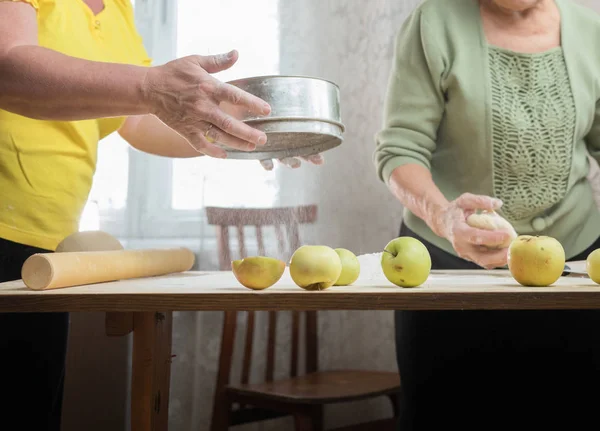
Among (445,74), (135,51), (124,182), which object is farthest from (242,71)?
(445,74)

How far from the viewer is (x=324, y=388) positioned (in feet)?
6.22

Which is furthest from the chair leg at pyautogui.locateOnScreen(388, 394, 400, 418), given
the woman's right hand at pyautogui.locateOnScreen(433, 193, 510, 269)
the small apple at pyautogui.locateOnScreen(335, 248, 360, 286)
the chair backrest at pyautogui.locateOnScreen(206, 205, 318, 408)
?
the small apple at pyautogui.locateOnScreen(335, 248, 360, 286)

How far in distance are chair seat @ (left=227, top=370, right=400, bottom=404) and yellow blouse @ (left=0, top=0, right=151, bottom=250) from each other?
3.06 ft

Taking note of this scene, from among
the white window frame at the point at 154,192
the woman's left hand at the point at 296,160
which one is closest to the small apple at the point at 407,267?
the woman's left hand at the point at 296,160

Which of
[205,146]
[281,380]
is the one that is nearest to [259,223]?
[281,380]

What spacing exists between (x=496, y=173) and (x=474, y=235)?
23 cm

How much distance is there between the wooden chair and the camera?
1829mm

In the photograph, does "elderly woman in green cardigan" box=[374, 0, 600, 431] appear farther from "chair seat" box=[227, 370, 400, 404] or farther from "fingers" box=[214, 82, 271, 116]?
"chair seat" box=[227, 370, 400, 404]

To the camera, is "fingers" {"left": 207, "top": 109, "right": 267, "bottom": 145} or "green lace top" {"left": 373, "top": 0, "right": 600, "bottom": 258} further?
"green lace top" {"left": 373, "top": 0, "right": 600, "bottom": 258}

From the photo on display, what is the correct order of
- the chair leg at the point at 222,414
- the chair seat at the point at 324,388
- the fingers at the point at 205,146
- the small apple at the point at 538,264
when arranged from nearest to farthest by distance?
the small apple at the point at 538,264
the fingers at the point at 205,146
the chair seat at the point at 324,388
the chair leg at the point at 222,414

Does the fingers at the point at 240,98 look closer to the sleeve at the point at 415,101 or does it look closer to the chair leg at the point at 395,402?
the sleeve at the point at 415,101

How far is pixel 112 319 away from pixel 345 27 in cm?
165

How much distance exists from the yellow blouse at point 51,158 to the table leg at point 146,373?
197mm

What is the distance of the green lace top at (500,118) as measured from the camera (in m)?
1.16
